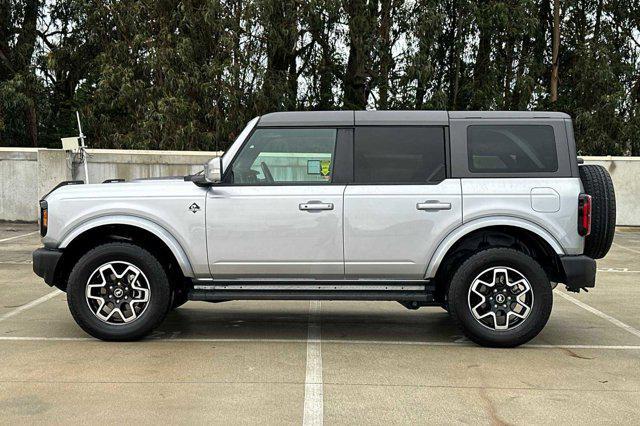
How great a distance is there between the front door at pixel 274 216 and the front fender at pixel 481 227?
793 mm

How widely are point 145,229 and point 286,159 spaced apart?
1307mm

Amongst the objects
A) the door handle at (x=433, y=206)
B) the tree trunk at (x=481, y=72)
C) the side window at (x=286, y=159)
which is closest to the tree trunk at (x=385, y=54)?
the tree trunk at (x=481, y=72)

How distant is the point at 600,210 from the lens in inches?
249

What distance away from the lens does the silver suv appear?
20.6ft

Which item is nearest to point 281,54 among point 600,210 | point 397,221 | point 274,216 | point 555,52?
point 555,52

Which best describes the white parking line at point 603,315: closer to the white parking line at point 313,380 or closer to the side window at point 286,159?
the white parking line at point 313,380

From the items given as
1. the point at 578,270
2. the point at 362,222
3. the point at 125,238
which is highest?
the point at 362,222

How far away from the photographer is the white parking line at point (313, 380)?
455 cm

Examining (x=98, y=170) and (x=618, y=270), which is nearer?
(x=618, y=270)

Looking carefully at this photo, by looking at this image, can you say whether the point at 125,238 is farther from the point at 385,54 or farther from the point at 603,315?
the point at 385,54

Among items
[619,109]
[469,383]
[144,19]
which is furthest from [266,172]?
[619,109]

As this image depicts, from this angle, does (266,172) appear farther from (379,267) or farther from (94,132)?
(94,132)

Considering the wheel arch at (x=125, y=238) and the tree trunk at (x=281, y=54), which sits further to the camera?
the tree trunk at (x=281, y=54)

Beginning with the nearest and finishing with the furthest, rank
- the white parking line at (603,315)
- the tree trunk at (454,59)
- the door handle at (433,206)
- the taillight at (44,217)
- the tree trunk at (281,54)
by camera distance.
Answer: the door handle at (433,206)
the taillight at (44,217)
the white parking line at (603,315)
the tree trunk at (281,54)
the tree trunk at (454,59)
